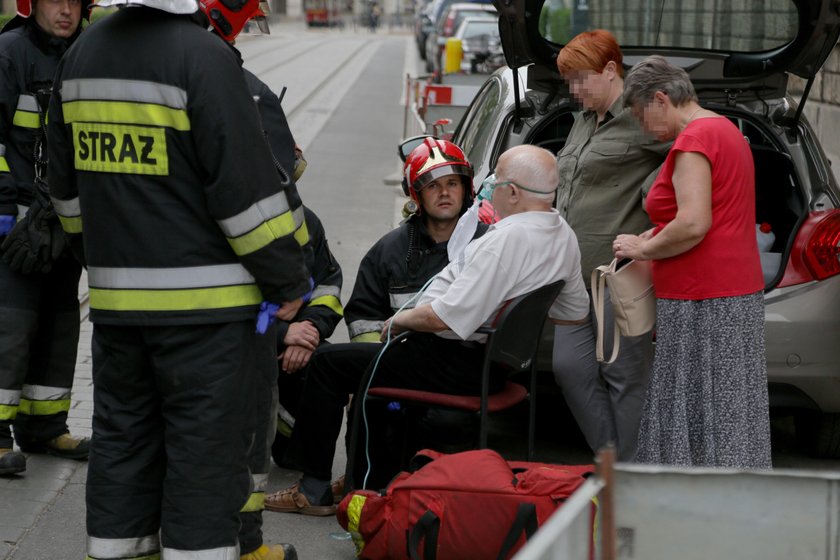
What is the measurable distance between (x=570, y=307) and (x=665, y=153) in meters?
0.68

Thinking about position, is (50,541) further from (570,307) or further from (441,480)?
(570,307)

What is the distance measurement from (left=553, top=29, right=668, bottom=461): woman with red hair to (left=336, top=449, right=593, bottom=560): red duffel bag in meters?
0.77

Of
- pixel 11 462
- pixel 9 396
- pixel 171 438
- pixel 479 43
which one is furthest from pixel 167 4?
pixel 479 43

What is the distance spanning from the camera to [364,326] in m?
4.95

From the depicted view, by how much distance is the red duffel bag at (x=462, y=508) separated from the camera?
12.2 ft

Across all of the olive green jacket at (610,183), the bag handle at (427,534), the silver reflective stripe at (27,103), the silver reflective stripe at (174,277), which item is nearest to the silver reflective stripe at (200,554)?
the bag handle at (427,534)

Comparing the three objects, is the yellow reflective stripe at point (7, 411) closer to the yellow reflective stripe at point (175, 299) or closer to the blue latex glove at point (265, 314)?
the yellow reflective stripe at point (175, 299)

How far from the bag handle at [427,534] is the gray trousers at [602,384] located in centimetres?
114

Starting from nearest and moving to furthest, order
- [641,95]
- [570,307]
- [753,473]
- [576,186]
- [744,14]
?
[753,473] < [641,95] < [570,307] < [576,186] < [744,14]

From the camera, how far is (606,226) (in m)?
4.73

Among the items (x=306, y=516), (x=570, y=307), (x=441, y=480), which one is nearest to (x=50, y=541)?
(x=306, y=516)

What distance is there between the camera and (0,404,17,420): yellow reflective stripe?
4836 mm

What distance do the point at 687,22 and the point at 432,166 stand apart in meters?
4.52

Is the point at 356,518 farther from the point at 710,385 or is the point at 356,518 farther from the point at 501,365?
the point at 710,385
